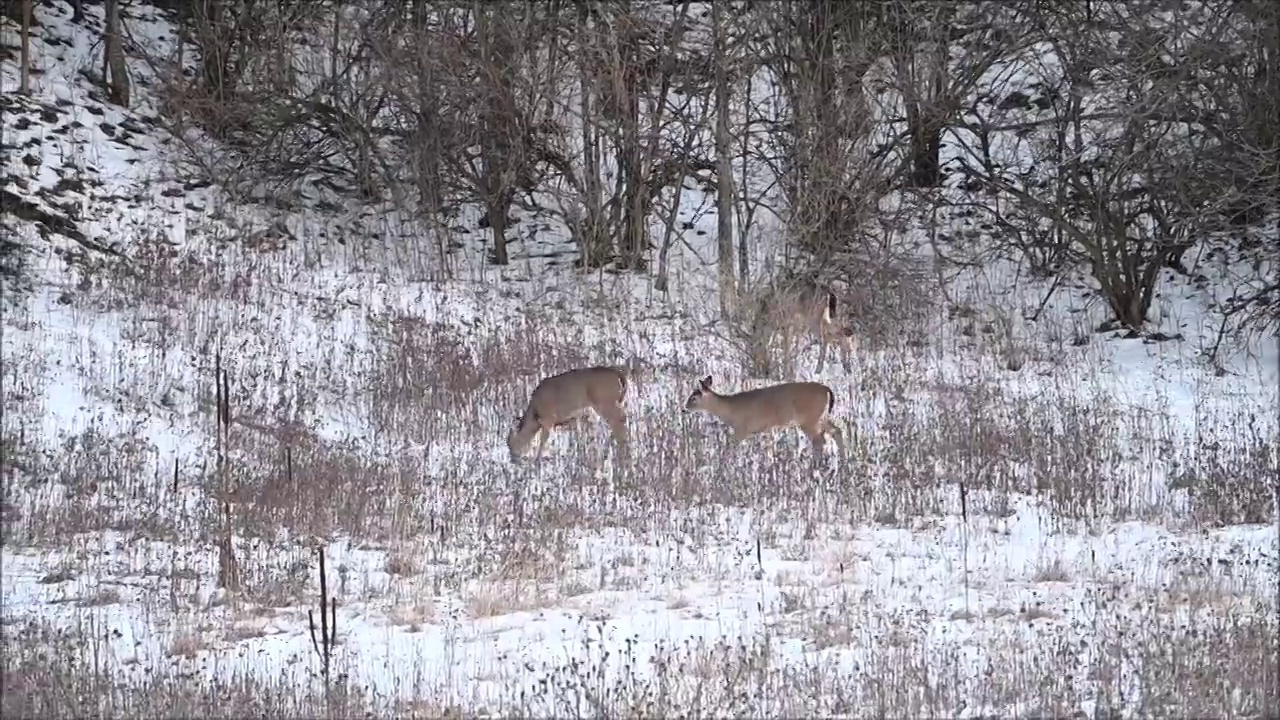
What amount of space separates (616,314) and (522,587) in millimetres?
10489

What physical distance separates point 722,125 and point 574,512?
10.1 m

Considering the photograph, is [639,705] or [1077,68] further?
[1077,68]

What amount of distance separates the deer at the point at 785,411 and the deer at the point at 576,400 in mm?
905

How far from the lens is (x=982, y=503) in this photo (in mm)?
10023

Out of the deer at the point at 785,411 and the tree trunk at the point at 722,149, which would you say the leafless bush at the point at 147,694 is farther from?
the tree trunk at the point at 722,149

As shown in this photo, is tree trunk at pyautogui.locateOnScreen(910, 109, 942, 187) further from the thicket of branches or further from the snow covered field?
the snow covered field

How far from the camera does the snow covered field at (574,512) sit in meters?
6.47

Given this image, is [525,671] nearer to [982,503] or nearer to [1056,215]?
[982,503]

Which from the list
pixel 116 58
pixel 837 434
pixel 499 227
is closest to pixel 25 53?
pixel 116 58

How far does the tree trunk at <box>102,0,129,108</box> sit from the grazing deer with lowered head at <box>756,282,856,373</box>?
11.0m

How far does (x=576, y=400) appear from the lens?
1284 centimetres

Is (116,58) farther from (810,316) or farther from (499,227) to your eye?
(810,316)

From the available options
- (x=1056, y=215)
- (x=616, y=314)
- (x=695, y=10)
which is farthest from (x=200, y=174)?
(x=1056, y=215)

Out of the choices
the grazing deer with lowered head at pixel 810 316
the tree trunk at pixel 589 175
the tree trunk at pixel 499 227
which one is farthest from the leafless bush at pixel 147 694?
the tree trunk at pixel 499 227
